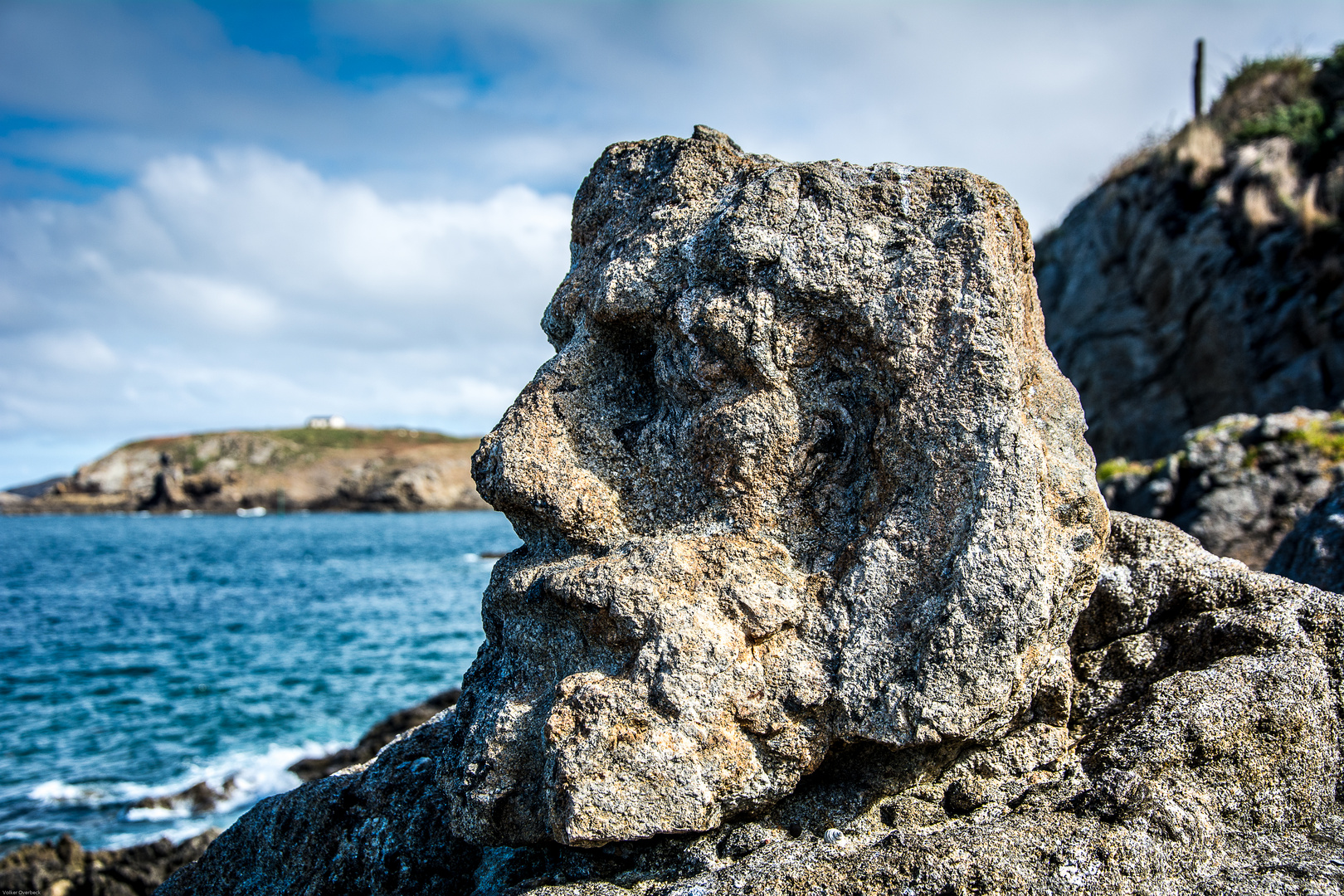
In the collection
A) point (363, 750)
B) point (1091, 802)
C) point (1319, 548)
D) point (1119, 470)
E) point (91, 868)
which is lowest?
point (91, 868)

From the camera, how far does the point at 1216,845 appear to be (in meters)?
2.75

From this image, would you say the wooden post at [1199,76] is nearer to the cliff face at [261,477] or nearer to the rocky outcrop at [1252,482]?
the rocky outcrop at [1252,482]

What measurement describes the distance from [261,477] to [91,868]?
120815 mm

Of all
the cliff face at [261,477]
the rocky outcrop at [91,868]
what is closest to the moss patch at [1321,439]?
the rocky outcrop at [91,868]

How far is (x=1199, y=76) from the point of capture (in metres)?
25.7

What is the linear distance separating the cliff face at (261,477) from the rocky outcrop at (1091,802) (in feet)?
386

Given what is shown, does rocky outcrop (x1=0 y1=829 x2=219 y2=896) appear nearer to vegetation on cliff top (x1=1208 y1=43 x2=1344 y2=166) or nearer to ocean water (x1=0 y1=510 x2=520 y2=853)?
ocean water (x1=0 y1=510 x2=520 y2=853)

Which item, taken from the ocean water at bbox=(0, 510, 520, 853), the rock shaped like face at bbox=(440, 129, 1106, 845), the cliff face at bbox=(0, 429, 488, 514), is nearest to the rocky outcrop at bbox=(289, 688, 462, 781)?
the ocean water at bbox=(0, 510, 520, 853)

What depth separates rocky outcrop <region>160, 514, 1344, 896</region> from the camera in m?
2.64

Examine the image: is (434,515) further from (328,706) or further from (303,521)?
(328,706)

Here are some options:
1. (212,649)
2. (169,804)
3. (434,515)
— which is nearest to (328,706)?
(169,804)

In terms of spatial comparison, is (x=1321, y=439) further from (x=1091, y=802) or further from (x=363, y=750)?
(x=363, y=750)

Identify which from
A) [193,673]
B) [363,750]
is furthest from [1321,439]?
[193,673]

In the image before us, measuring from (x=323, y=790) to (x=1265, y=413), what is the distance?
64.8 ft
